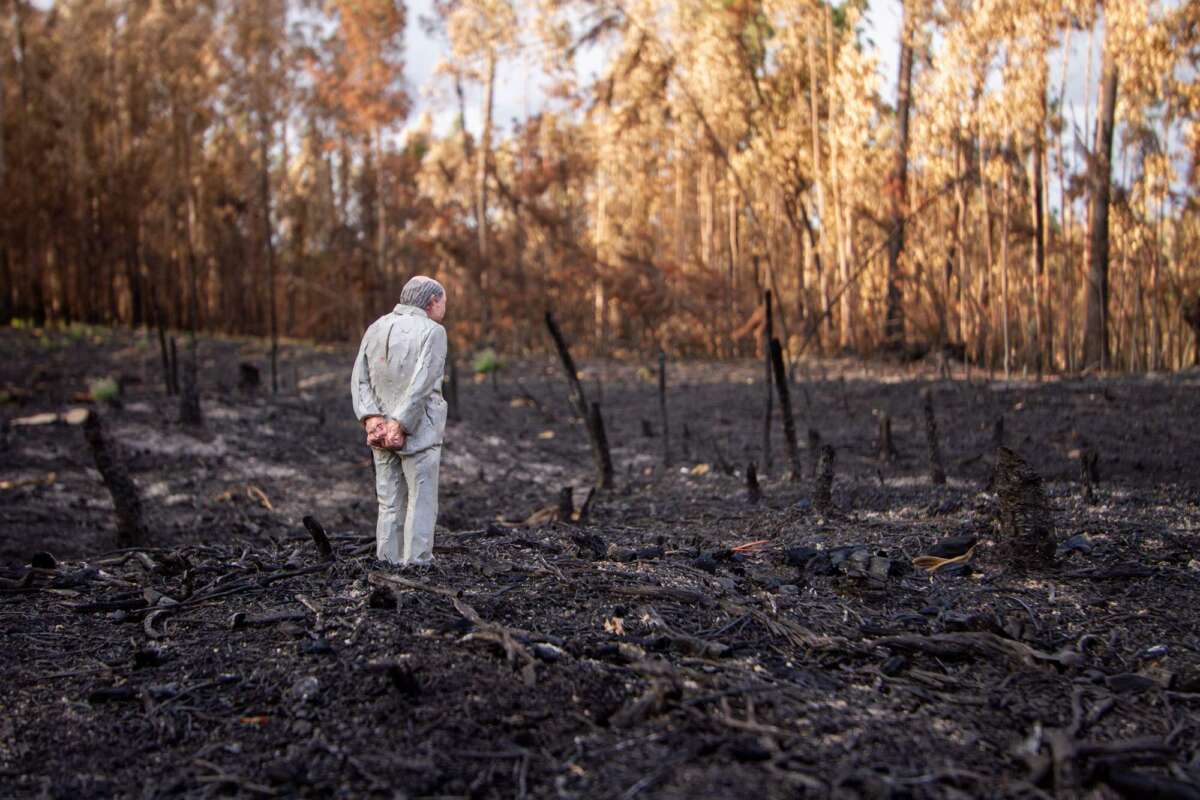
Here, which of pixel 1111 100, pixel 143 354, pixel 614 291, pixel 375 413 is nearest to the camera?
pixel 375 413

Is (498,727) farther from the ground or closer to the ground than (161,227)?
closer to the ground

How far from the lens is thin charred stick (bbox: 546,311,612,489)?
21.9ft

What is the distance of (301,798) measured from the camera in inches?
98.3

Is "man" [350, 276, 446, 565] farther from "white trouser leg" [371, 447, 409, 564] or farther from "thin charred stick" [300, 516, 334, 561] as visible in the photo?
"thin charred stick" [300, 516, 334, 561]

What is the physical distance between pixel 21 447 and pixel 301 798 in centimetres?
831

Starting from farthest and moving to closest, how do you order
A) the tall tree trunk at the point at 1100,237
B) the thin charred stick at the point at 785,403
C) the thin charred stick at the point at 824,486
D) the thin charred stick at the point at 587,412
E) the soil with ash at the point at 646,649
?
1. the tall tree trunk at the point at 1100,237
2. the thin charred stick at the point at 587,412
3. the thin charred stick at the point at 785,403
4. the thin charred stick at the point at 824,486
5. the soil with ash at the point at 646,649

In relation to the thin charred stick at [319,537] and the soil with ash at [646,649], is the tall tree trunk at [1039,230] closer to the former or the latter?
the soil with ash at [646,649]

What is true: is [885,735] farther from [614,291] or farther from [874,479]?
[614,291]

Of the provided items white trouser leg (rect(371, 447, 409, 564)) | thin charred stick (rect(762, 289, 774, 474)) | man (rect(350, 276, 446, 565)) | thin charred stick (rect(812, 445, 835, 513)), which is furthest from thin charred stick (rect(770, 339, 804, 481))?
white trouser leg (rect(371, 447, 409, 564))

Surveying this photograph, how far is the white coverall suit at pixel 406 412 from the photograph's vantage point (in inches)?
173

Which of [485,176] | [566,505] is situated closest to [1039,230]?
[566,505]

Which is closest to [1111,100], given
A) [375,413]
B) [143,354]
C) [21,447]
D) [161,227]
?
[375,413]

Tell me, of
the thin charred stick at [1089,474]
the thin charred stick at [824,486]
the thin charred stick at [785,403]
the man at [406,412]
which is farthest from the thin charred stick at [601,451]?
the thin charred stick at [1089,474]

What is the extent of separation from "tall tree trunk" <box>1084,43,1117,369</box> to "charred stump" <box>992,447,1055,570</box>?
268 inches
